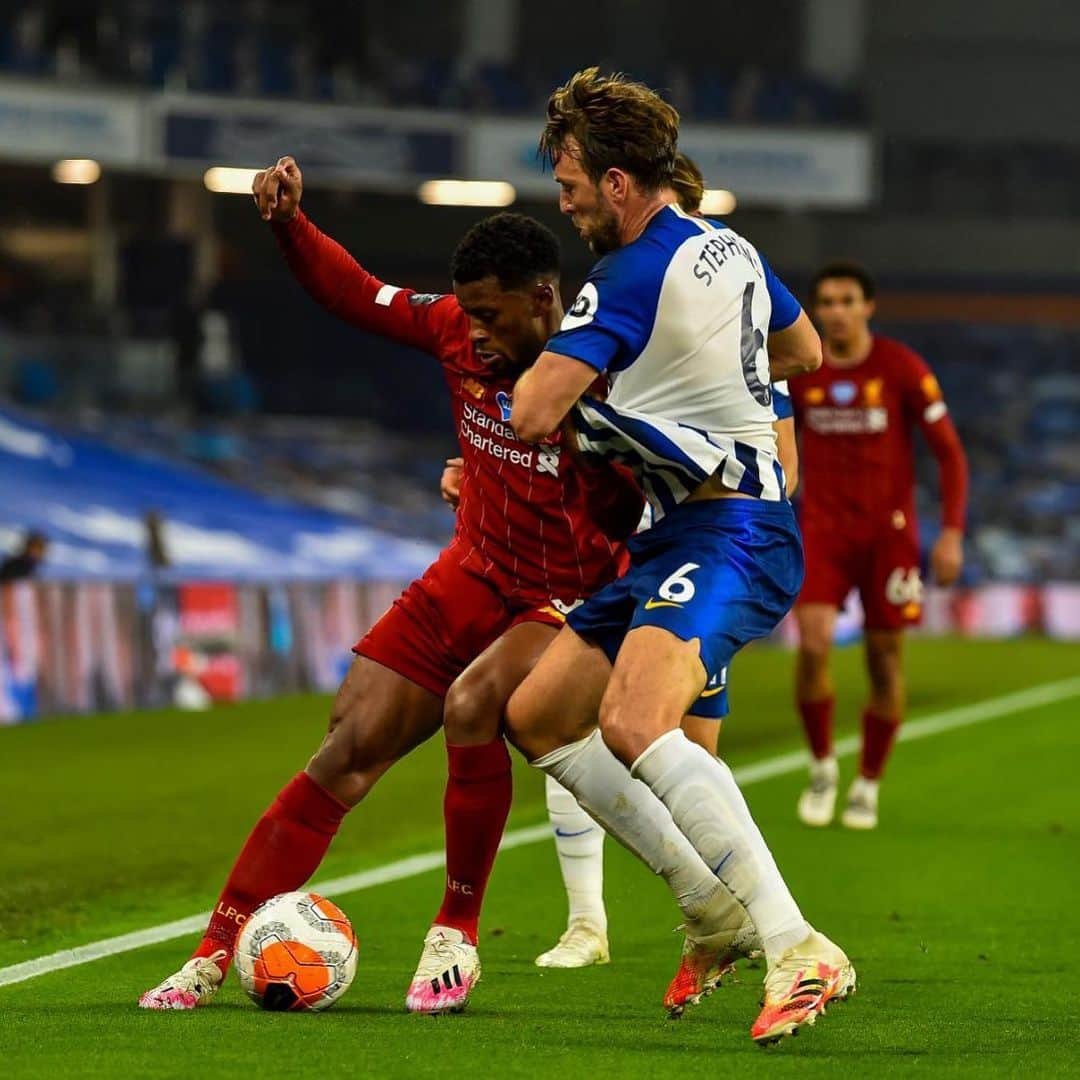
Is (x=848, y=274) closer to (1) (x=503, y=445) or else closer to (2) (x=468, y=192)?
(1) (x=503, y=445)

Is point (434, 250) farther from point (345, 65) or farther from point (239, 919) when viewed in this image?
point (239, 919)

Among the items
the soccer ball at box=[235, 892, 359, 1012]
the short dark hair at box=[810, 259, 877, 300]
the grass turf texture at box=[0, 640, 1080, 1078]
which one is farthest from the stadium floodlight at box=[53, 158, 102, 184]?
the soccer ball at box=[235, 892, 359, 1012]

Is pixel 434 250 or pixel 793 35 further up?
pixel 793 35

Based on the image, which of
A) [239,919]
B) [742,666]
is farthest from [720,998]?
[742,666]

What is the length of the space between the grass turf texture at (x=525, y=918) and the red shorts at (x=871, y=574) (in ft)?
3.21

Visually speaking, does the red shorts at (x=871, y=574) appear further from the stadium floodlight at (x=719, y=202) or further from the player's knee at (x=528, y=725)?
the stadium floodlight at (x=719, y=202)

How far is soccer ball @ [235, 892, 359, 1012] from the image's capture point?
5.17m

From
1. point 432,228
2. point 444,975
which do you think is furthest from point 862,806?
point 432,228

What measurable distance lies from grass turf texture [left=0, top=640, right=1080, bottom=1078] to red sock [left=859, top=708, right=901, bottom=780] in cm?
32

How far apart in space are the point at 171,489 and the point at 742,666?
9.88 metres

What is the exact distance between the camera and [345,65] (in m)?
32.6

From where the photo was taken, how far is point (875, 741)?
10.1 metres

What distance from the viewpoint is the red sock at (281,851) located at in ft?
17.8

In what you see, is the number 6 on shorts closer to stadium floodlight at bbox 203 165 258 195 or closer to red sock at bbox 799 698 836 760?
red sock at bbox 799 698 836 760
